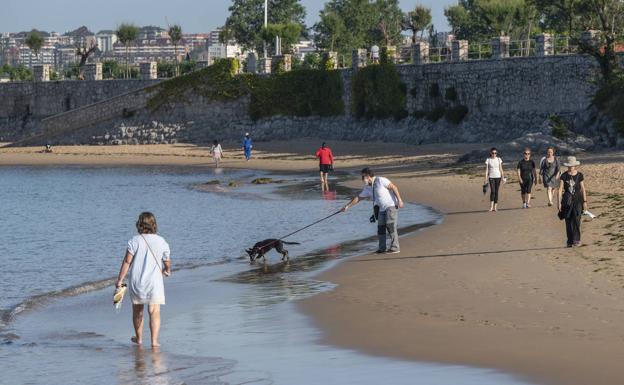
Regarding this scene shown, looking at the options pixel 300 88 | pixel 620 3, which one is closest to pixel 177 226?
pixel 620 3

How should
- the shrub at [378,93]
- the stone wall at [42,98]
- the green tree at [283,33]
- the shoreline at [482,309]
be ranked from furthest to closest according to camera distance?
the green tree at [283,33]
the stone wall at [42,98]
the shrub at [378,93]
the shoreline at [482,309]

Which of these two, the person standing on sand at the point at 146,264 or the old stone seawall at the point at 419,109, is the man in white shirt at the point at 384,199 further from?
the old stone seawall at the point at 419,109

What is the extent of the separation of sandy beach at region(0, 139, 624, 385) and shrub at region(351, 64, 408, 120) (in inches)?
957

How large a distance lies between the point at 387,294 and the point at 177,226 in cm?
1393

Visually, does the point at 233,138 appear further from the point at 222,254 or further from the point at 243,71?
the point at 222,254

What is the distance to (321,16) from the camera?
9450 centimetres

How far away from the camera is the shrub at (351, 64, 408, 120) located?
5400cm

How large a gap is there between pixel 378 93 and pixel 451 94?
15.6ft

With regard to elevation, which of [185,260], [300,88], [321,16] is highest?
[321,16]

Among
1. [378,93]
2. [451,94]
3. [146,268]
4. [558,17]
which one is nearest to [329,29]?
[558,17]

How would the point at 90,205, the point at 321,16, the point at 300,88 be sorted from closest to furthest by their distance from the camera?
the point at 90,205, the point at 300,88, the point at 321,16

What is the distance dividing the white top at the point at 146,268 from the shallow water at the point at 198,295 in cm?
72

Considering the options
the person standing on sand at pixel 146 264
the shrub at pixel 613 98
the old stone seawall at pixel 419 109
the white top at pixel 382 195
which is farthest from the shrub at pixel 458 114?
the person standing on sand at pixel 146 264

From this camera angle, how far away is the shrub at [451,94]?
5088 centimetres
